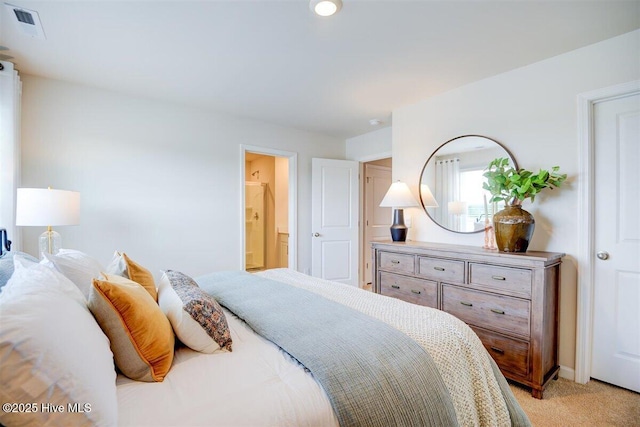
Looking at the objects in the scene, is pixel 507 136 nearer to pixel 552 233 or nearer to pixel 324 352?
pixel 552 233

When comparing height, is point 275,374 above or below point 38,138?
below

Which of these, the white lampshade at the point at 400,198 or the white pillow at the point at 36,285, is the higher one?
the white lampshade at the point at 400,198

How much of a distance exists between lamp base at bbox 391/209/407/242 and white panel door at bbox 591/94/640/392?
144cm

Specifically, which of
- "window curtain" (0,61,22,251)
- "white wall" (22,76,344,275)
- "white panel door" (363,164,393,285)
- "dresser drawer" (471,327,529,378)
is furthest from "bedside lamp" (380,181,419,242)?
"window curtain" (0,61,22,251)

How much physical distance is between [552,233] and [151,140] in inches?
152

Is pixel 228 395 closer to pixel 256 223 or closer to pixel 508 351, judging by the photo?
pixel 508 351

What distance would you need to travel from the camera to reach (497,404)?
123 centimetres

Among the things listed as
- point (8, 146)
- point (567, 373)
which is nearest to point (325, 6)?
point (8, 146)

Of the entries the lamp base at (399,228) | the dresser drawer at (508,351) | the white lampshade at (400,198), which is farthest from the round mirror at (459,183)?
the dresser drawer at (508,351)

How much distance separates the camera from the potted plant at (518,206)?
2.12 metres

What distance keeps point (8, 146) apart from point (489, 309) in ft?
12.7

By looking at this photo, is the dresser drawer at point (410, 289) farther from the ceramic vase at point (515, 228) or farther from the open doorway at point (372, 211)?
the open doorway at point (372, 211)

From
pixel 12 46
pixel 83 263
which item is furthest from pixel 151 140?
pixel 83 263

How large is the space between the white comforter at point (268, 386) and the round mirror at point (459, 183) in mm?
1577
